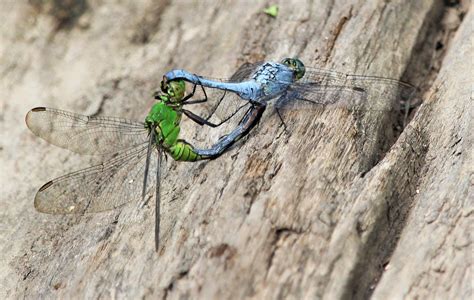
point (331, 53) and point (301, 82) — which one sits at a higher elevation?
point (331, 53)

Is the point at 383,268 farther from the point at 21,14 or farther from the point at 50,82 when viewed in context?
the point at 21,14

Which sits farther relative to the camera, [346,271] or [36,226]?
[36,226]

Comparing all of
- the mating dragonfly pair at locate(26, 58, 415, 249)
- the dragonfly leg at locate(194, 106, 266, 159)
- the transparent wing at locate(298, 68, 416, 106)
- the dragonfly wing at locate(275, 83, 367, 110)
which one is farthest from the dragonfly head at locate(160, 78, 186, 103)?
the transparent wing at locate(298, 68, 416, 106)

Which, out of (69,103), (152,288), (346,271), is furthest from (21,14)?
(346,271)

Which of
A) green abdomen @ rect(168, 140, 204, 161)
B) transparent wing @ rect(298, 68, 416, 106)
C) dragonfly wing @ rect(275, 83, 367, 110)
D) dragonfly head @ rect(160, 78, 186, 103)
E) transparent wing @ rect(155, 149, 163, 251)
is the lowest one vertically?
transparent wing @ rect(155, 149, 163, 251)

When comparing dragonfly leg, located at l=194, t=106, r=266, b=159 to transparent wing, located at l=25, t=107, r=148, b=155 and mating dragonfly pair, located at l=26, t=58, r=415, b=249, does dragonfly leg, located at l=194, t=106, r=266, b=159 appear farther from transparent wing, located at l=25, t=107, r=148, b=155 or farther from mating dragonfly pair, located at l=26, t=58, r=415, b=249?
transparent wing, located at l=25, t=107, r=148, b=155

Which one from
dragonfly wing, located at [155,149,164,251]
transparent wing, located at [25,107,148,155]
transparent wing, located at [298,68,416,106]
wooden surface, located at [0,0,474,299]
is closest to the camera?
wooden surface, located at [0,0,474,299]

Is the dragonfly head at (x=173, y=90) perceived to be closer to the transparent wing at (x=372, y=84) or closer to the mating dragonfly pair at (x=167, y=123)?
the mating dragonfly pair at (x=167, y=123)

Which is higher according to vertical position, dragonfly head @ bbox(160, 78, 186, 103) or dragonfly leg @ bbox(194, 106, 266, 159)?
dragonfly head @ bbox(160, 78, 186, 103)

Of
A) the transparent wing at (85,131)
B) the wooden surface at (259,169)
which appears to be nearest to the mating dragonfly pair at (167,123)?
the transparent wing at (85,131)
